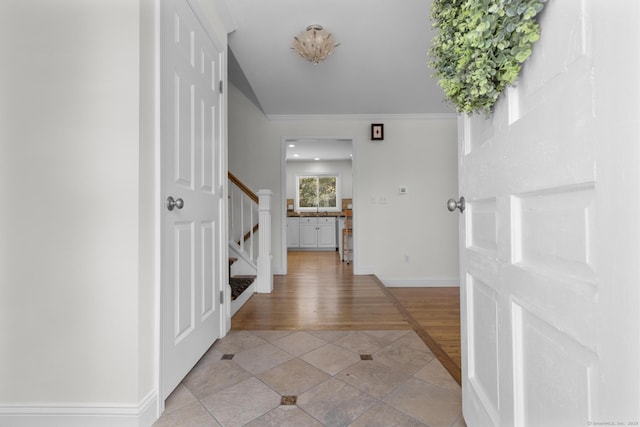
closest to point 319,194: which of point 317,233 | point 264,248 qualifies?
point 317,233

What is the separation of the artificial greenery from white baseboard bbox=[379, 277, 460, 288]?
11.7 ft

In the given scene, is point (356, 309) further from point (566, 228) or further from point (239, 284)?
point (566, 228)

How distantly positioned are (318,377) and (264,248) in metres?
1.92

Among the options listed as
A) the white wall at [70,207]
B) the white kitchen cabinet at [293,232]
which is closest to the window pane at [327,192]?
the white kitchen cabinet at [293,232]

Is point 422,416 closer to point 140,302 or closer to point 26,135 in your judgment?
point 140,302

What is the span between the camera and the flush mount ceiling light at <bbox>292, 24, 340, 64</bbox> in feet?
7.45

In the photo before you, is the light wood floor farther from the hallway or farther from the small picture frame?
the small picture frame

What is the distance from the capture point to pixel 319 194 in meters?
8.57

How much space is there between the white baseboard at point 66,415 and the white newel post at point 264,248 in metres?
2.19

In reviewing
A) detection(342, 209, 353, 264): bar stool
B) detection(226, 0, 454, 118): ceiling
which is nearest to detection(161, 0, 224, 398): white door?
detection(226, 0, 454, 118): ceiling

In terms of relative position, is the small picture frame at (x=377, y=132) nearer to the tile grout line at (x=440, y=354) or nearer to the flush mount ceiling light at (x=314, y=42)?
the flush mount ceiling light at (x=314, y=42)

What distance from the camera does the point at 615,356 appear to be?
18.4 inches

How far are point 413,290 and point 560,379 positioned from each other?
351 centimetres

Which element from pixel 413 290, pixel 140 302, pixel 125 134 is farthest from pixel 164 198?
pixel 413 290
